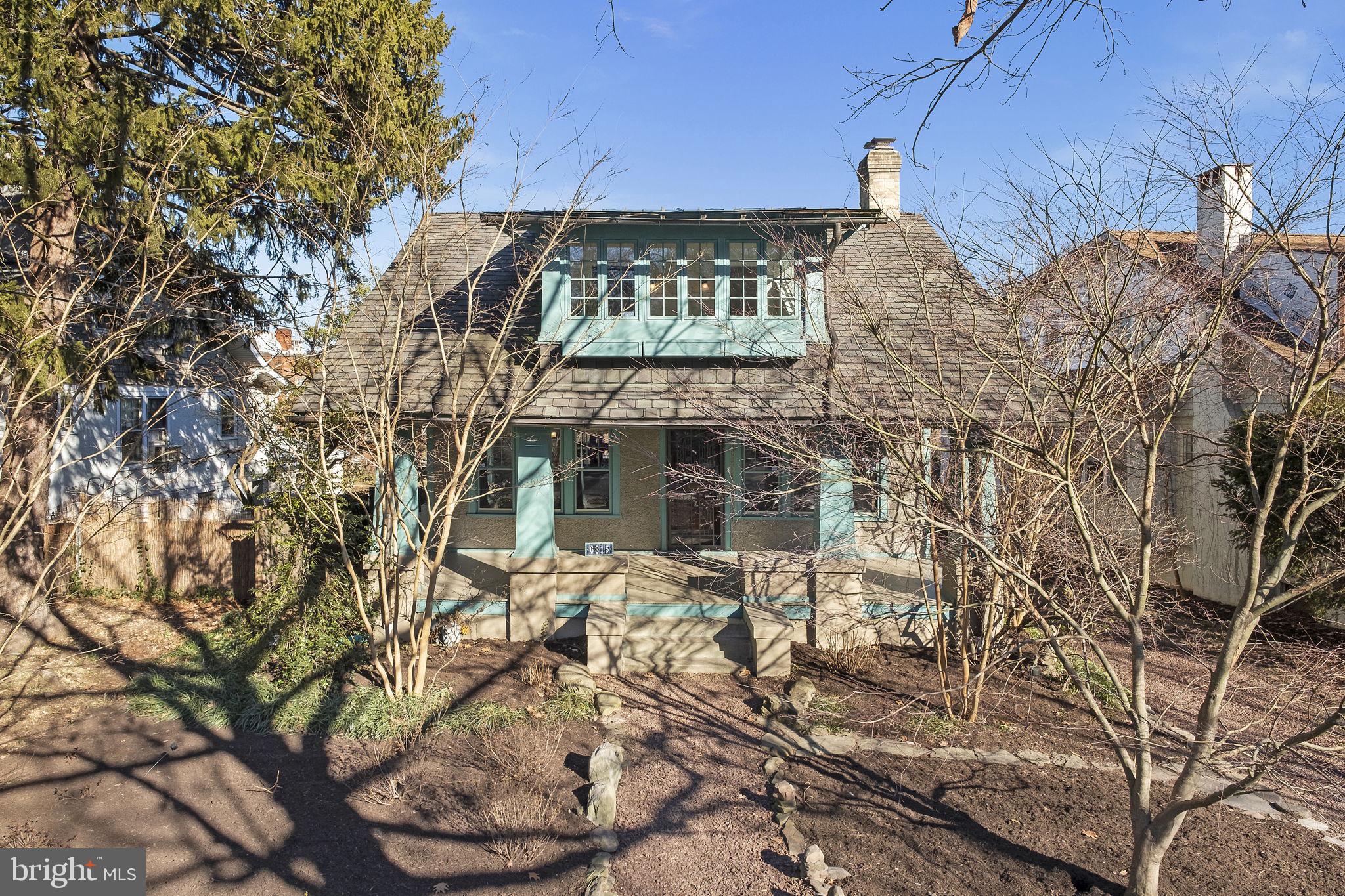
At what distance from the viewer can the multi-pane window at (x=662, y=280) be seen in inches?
386

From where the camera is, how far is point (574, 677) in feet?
25.6

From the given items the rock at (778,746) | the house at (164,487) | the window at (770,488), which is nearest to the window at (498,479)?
the house at (164,487)

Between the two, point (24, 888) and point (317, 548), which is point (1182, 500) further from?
point (24, 888)

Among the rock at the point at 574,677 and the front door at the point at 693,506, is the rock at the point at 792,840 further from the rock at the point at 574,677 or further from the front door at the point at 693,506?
the front door at the point at 693,506

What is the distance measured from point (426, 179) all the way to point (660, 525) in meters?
6.48

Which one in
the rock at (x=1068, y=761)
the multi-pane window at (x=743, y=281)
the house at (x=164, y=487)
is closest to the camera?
the rock at (x=1068, y=761)

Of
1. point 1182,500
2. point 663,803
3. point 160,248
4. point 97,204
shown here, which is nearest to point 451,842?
point 663,803

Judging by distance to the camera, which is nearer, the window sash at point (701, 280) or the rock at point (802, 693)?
the rock at point (802, 693)

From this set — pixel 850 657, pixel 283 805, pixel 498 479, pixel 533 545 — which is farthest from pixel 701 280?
pixel 283 805

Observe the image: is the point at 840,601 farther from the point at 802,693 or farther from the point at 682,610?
the point at 682,610

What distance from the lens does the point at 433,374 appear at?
31.9ft

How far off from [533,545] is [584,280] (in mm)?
3581

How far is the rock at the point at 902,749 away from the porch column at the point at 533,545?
4.39m

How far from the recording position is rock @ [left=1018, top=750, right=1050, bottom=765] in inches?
241
